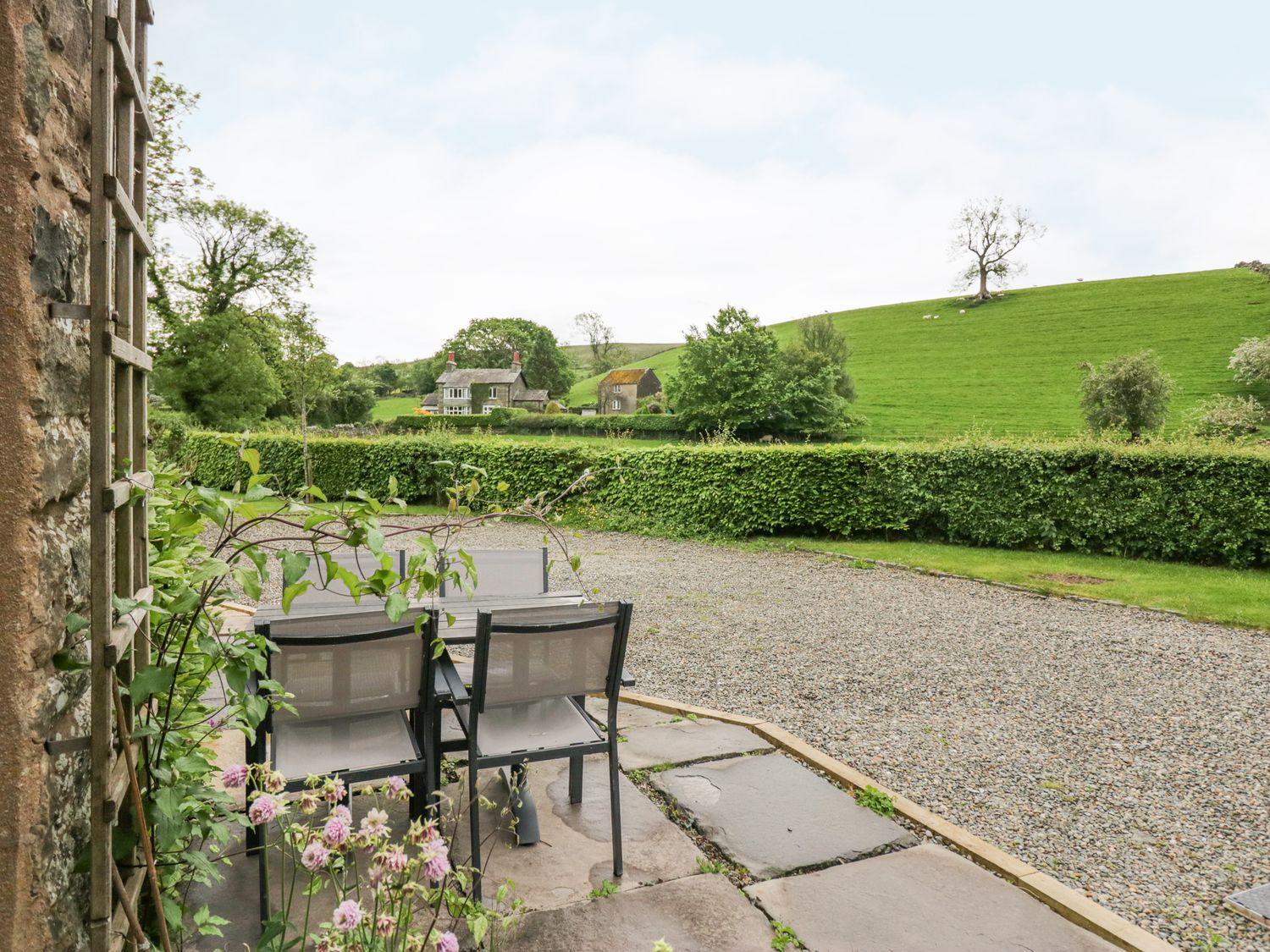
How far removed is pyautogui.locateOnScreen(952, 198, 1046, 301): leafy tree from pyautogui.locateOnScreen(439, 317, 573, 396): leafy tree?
43.0 m

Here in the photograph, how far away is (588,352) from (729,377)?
229 ft

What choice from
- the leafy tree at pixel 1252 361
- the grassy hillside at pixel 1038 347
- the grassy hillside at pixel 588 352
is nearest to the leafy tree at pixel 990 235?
the grassy hillside at pixel 1038 347

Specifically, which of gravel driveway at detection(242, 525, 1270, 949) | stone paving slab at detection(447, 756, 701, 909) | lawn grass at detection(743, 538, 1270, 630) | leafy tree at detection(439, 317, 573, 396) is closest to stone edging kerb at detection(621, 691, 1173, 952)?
gravel driveway at detection(242, 525, 1270, 949)

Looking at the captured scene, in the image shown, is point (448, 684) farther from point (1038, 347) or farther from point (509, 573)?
point (1038, 347)

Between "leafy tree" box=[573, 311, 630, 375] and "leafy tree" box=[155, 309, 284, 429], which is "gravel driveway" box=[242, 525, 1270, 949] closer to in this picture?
"leafy tree" box=[155, 309, 284, 429]

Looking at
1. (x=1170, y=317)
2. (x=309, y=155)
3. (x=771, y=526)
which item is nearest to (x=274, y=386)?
(x=309, y=155)

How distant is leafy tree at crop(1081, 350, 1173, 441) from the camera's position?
2919 cm

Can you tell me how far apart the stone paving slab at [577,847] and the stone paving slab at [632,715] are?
0.81 m

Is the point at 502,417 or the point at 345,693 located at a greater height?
the point at 502,417

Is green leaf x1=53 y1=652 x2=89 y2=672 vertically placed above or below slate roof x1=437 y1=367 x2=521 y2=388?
below

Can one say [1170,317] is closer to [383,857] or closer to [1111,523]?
[1111,523]

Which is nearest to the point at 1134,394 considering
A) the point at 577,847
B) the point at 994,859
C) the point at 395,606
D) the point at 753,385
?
the point at 753,385

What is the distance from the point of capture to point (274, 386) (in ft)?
98.1

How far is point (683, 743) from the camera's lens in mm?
4133
